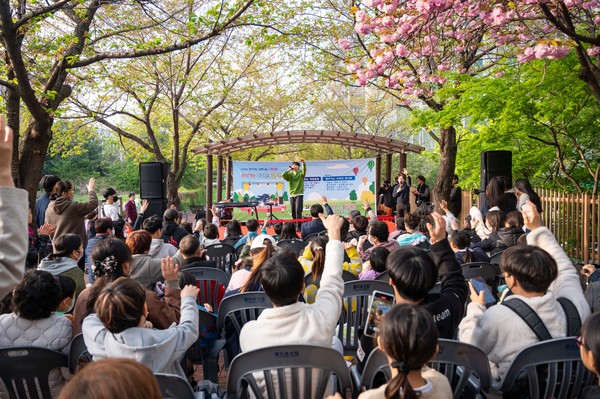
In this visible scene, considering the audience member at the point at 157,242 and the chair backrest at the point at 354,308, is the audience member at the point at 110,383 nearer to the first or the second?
the chair backrest at the point at 354,308

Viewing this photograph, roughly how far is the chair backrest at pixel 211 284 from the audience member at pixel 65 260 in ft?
3.38

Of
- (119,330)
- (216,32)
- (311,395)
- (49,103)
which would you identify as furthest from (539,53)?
(49,103)

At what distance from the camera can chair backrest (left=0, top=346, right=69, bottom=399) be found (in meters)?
2.44

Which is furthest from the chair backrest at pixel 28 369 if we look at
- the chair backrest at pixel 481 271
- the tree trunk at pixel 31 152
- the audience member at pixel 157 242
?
the tree trunk at pixel 31 152

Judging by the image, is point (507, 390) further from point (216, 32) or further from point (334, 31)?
point (334, 31)

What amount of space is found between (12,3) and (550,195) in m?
10.6

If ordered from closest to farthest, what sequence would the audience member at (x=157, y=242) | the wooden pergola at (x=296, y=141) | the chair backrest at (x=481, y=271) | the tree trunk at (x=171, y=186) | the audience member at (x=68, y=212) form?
the chair backrest at (x=481, y=271) → the audience member at (x=157, y=242) → the audience member at (x=68, y=212) → the wooden pergola at (x=296, y=141) → the tree trunk at (x=171, y=186)

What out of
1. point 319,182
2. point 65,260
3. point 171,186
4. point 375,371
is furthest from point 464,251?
point 171,186

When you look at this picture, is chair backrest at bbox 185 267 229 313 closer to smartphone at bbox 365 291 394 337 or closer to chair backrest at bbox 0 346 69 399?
chair backrest at bbox 0 346 69 399

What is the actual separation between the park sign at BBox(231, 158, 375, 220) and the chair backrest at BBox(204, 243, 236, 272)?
9.50 metres

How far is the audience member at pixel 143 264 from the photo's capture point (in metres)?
4.01

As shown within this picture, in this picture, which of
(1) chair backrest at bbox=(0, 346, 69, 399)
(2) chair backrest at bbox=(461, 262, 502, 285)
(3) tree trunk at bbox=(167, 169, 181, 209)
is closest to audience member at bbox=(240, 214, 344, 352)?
(1) chair backrest at bbox=(0, 346, 69, 399)

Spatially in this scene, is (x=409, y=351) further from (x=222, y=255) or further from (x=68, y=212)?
(x=68, y=212)

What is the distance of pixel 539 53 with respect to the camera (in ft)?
20.6
